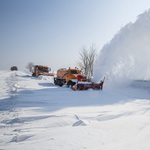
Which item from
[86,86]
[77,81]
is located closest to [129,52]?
[86,86]

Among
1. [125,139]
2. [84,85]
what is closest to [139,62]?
[84,85]

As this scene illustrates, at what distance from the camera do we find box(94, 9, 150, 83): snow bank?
707 centimetres

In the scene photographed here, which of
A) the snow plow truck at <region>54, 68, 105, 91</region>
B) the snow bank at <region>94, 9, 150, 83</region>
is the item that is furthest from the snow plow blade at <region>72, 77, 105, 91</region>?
the snow bank at <region>94, 9, 150, 83</region>

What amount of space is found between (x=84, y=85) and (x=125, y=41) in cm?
445

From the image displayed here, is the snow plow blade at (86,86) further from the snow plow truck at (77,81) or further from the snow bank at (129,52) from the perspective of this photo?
the snow bank at (129,52)

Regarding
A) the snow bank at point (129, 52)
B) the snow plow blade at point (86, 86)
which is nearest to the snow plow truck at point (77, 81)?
the snow plow blade at point (86, 86)

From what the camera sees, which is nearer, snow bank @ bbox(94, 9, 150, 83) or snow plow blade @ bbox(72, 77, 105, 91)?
snow bank @ bbox(94, 9, 150, 83)

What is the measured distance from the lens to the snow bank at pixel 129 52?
7070mm

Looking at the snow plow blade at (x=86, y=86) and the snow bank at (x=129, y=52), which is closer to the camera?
the snow bank at (x=129, y=52)

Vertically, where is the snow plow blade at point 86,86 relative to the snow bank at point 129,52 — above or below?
below

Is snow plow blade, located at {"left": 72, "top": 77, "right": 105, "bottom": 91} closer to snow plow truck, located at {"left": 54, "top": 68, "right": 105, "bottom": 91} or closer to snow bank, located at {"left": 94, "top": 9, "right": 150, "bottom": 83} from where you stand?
snow plow truck, located at {"left": 54, "top": 68, "right": 105, "bottom": 91}

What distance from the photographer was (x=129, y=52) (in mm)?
7648

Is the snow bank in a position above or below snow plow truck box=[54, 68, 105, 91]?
above

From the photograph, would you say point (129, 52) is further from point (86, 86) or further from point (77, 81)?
→ point (77, 81)
